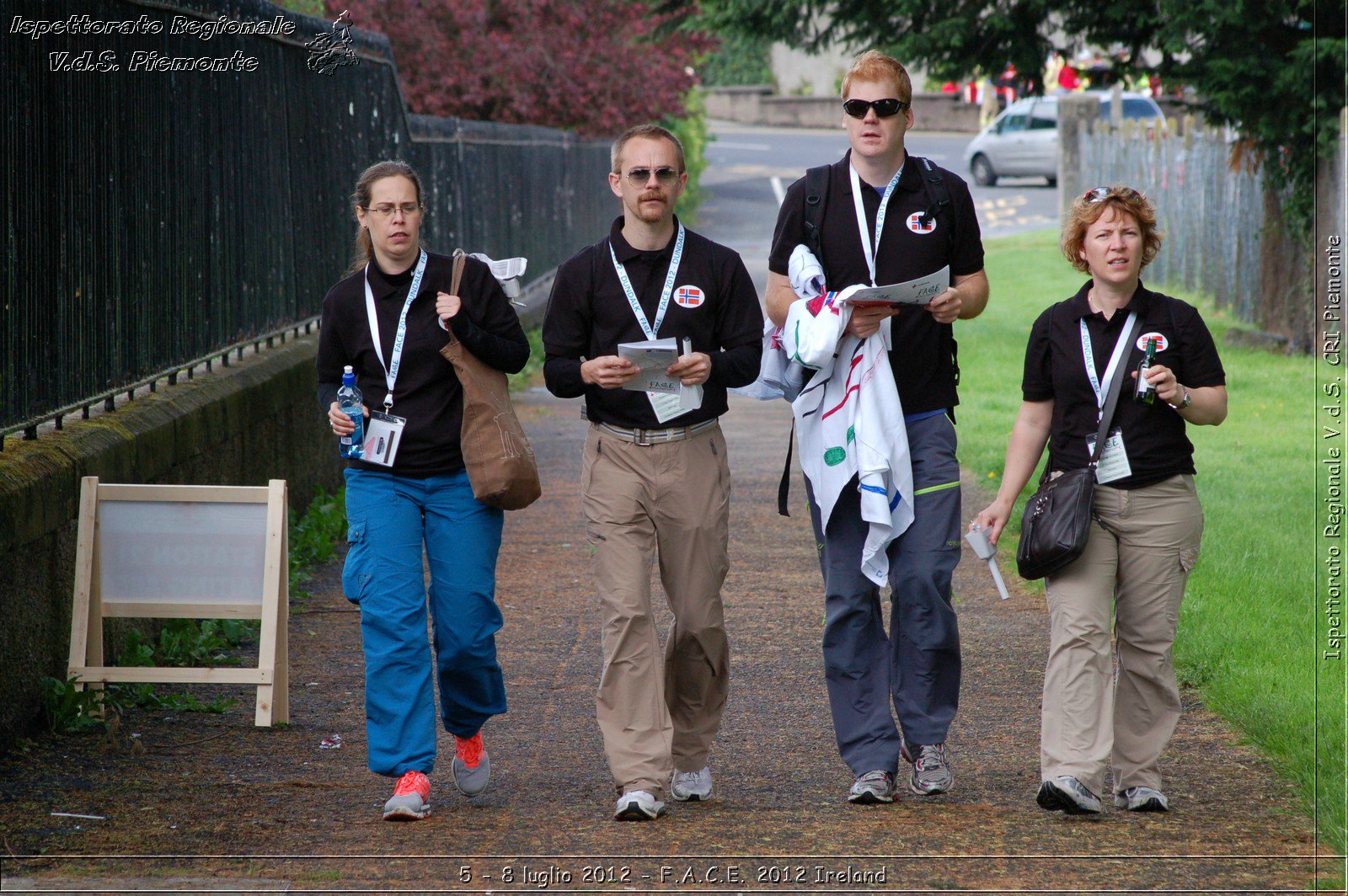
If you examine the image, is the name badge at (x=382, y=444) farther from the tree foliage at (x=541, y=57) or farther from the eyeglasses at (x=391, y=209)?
the tree foliage at (x=541, y=57)

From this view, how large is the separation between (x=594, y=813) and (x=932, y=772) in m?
1.05

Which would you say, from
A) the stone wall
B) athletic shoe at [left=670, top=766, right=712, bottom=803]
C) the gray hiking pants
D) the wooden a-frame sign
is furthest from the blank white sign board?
the stone wall

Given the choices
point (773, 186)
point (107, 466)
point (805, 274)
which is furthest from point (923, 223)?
point (773, 186)

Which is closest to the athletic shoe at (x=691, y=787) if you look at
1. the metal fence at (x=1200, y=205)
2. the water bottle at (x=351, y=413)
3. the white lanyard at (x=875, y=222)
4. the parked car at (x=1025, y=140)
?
the water bottle at (x=351, y=413)

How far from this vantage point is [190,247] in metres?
7.82

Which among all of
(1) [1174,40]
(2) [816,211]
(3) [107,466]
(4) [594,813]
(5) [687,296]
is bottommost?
(4) [594,813]

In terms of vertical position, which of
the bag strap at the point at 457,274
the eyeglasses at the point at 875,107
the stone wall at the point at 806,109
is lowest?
the bag strap at the point at 457,274

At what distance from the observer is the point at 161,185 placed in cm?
735

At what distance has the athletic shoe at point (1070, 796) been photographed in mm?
4797

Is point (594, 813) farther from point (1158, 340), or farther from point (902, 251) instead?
point (1158, 340)

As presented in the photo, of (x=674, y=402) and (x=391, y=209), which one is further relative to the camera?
(x=391, y=209)

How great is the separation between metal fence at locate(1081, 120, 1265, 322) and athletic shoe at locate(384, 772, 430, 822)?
14769 millimetres

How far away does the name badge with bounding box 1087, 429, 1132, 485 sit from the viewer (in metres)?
4.86

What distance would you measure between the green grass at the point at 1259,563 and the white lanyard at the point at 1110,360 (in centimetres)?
133
